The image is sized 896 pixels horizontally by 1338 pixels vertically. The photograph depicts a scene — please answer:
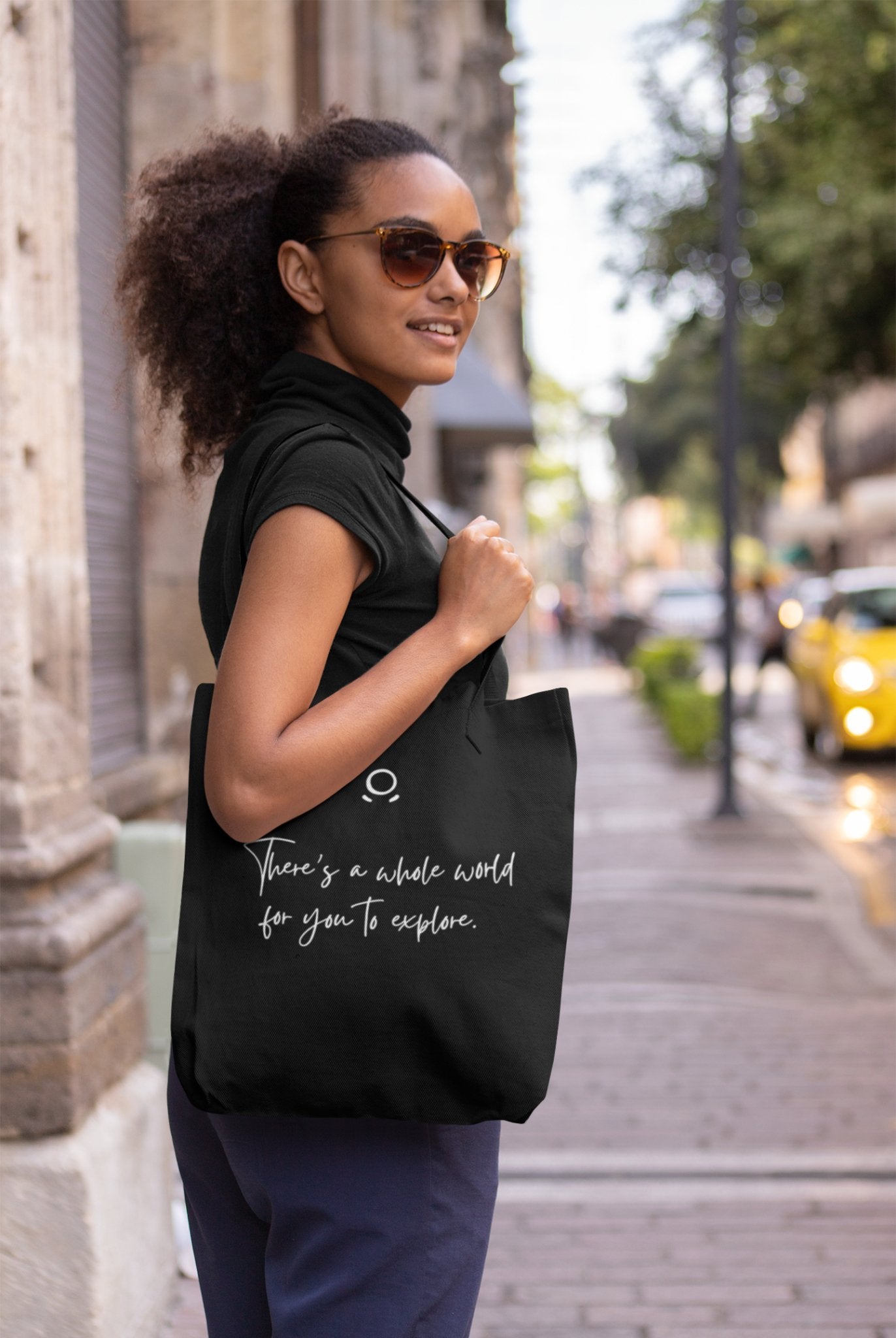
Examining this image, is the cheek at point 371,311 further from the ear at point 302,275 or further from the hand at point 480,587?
the hand at point 480,587

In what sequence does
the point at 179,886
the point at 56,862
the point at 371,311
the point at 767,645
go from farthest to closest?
the point at 767,645 → the point at 179,886 → the point at 56,862 → the point at 371,311

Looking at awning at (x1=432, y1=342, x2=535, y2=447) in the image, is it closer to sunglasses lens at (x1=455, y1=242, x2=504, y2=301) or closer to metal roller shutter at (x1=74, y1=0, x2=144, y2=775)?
metal roller shutter at (x1=74, y1=0, x2=144, y2=775)

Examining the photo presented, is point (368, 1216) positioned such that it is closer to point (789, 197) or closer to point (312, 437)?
point (312, 437)

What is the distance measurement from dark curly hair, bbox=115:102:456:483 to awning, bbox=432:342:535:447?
32.2ft

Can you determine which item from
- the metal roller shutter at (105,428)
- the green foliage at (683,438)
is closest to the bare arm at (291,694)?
the metal roller shutter at (105,428)

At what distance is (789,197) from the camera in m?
19.2

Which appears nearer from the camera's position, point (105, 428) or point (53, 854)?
point (53, 854)

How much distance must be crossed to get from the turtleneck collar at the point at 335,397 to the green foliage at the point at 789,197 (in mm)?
14163

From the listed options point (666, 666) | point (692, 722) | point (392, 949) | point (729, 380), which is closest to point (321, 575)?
point (392, 949)

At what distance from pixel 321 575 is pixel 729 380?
10.3m

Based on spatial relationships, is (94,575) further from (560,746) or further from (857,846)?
(857,846)

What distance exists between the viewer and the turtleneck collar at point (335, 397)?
5.75ft

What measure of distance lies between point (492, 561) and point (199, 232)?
57cm

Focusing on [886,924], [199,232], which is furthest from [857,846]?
[199,232]
